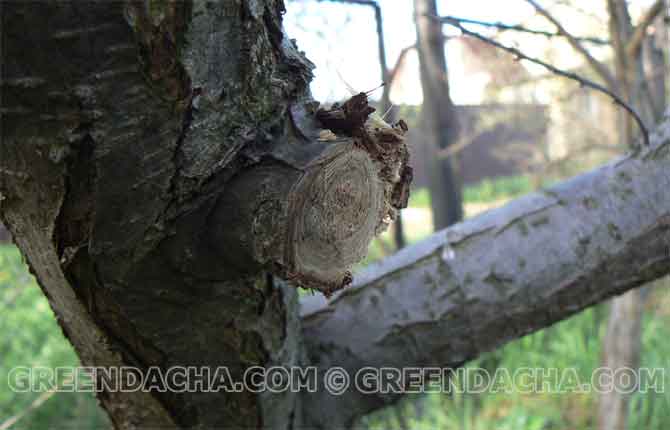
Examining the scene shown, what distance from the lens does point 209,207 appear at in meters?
0.49

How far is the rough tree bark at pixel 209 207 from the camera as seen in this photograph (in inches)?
16.2

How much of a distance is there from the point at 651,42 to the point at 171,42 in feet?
5.16

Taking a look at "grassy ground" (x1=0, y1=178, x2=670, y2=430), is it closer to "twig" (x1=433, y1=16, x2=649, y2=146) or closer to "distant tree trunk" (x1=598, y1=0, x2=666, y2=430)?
"distant tree trunk" (x1=598, y1=0, x2=666, y2=430)

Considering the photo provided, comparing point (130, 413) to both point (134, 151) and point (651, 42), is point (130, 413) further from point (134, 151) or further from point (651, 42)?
point (651, 42)

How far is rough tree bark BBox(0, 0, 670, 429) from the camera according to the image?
1.35 ft

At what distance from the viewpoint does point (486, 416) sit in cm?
208

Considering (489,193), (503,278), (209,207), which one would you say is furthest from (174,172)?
(489,193)

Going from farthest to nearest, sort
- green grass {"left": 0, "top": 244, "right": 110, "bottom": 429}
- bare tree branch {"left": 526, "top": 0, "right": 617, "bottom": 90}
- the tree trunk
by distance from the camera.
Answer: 1. green grass {"left": 0, "top": 244, "right": 110, "bottom": 429}
2. bare tree branch {"left": 526, "top": 0, "right": 617, "bottom": 90}
3. the tree trunk

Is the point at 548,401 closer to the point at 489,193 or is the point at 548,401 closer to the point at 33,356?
the point at 33,356

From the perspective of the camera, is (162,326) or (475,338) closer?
(162,326)

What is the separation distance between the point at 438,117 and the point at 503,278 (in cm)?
139

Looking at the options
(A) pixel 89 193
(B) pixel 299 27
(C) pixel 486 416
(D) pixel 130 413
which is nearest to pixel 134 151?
(A) pixel 89 193

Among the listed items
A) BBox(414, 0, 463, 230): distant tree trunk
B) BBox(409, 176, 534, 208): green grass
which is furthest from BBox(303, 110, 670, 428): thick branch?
BBox(409, 176, 534, 208): green grass

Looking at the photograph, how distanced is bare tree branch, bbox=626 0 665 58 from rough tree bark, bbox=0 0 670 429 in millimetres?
540
